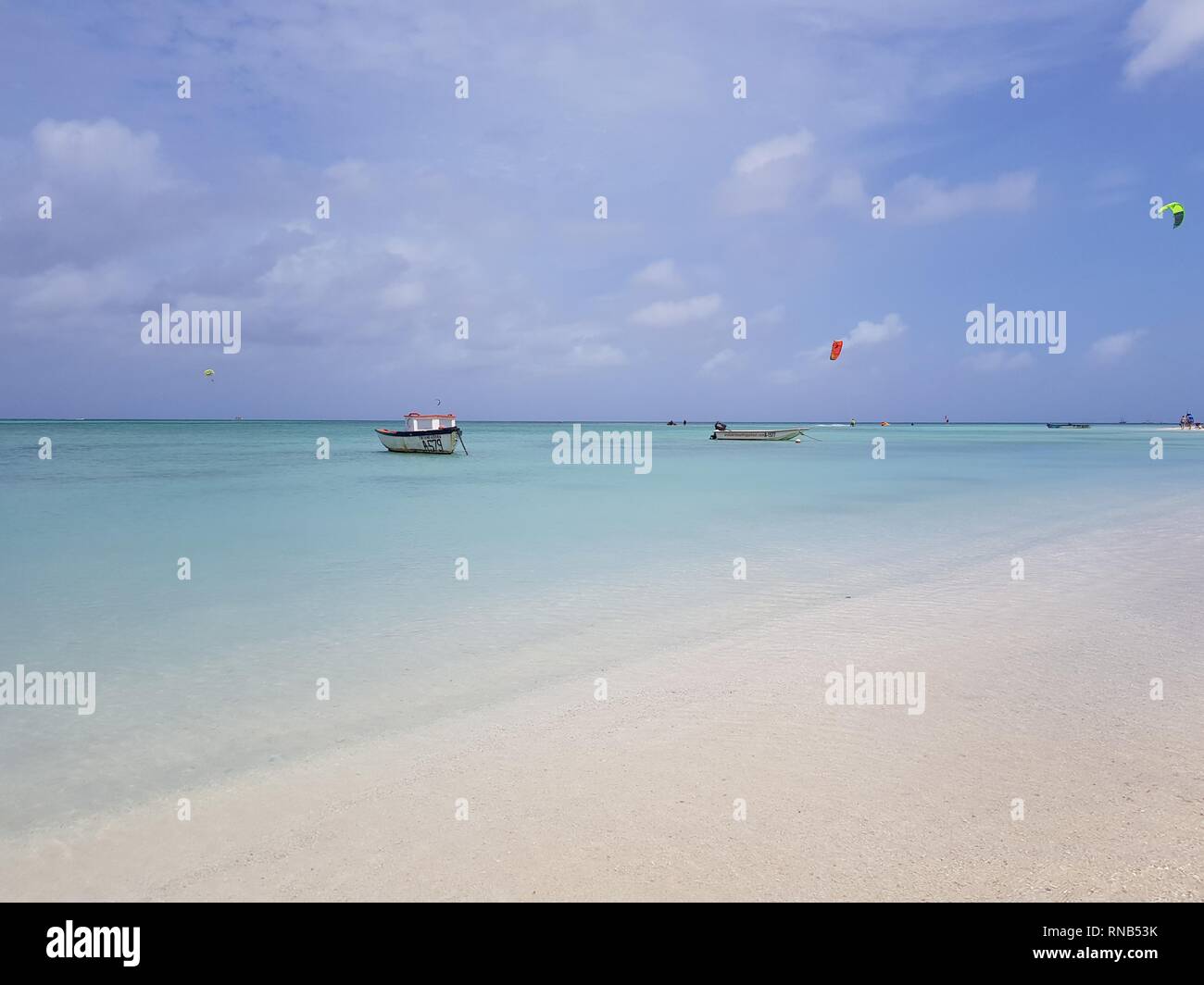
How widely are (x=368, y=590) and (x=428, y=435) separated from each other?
39.7 m

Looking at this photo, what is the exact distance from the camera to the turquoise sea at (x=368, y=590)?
533cm

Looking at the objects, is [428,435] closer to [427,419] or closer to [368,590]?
[427,419]

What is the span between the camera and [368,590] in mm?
9992

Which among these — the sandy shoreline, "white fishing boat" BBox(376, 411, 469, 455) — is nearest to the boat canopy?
"white fishing boat" BBox(376, 411, 469, 455)

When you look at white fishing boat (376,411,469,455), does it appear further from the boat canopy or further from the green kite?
the green kite

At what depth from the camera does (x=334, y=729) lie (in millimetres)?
5309

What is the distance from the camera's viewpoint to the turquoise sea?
533cm

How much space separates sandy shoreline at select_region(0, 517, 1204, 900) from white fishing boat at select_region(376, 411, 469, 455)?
43.4m

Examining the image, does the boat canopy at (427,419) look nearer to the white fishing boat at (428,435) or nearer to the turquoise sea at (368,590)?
the white fishing boat at (428,435)

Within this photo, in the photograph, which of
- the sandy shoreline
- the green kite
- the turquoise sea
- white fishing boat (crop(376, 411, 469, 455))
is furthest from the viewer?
white fishing boat (crop(376, 411, 469, 455))

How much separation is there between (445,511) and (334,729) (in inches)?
582
